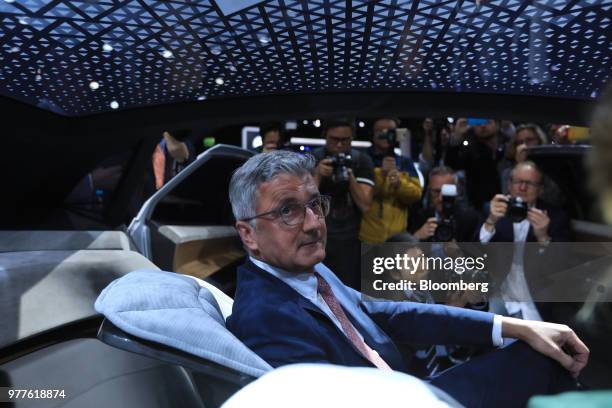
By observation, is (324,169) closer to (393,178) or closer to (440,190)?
(393,178)

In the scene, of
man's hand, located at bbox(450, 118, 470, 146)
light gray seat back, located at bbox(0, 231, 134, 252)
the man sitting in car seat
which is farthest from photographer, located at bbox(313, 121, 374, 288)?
light gray seat back, located at bbox(0, 231, 134, 252)

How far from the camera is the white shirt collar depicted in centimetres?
132

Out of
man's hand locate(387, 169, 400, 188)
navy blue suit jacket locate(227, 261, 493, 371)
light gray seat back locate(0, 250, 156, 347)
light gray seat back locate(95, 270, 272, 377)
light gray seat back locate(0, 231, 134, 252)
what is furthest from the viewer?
man's hand locate(387, 169, 400, 188)

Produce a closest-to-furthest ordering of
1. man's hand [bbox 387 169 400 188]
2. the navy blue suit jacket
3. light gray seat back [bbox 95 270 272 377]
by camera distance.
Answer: light gray seat back [bbox 95 270 272 377] < the navy blue suit jacket < man's hand [bbox 387 169 400 188]

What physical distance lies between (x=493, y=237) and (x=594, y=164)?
2.67 feet

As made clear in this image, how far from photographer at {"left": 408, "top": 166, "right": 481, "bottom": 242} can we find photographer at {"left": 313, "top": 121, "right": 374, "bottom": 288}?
20cm

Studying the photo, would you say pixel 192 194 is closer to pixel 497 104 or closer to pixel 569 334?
pixel 497 104

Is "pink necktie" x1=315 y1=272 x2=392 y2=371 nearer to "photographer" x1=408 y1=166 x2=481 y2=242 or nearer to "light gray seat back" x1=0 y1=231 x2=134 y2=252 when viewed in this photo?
"photographer" x1=408 y1=166 x2=481 y2=242

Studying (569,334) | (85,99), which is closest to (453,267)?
(569,334)

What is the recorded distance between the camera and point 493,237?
1.75m

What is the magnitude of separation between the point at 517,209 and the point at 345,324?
33.0 inches

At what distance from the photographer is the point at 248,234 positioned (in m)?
1.36

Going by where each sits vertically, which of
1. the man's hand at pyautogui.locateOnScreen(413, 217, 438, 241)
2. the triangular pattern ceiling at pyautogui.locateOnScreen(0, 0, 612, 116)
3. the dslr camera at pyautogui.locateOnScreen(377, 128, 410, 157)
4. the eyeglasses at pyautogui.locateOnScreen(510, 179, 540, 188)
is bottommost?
the man's hand at pyautogui.locateOnScreen(413, 217, 438, 241)

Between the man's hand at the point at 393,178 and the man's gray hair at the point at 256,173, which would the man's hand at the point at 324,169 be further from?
the man's gray hair at the point at 256,173
